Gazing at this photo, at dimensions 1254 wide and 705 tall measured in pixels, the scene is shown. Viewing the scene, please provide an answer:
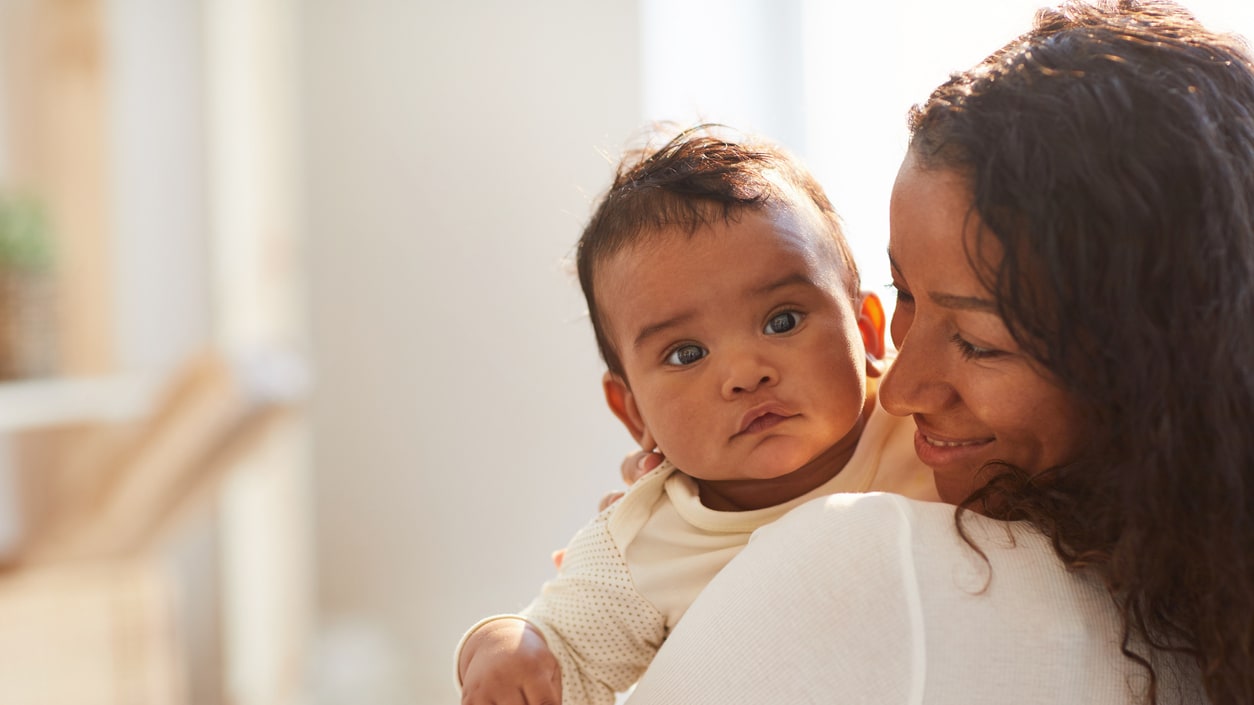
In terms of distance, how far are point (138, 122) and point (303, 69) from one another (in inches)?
18.8

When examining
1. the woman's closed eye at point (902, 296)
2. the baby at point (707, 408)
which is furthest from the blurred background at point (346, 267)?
the woman's closed eye at point (902, 296)

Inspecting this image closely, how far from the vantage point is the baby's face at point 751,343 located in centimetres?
96

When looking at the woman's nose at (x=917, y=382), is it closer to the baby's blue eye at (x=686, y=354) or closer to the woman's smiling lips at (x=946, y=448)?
the woman's smiling lips at (x=946, y=448)

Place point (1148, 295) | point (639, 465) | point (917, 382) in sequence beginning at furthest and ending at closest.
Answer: point (639, 465)
point (917, 382)
point (1148, 295)

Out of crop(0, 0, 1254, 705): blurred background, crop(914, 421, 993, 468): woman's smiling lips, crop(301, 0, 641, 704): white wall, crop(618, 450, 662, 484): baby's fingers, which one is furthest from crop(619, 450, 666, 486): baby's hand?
crop(301, 0, 641, 704): white wall

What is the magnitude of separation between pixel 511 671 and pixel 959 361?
38 centimetres

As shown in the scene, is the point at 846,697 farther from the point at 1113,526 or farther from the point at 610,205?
the point at 610,205

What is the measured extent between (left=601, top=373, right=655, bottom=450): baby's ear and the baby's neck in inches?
4.3

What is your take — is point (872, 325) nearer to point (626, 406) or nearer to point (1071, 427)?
point (626, 406)

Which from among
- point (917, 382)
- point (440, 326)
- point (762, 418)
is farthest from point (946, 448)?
point (440, 326)

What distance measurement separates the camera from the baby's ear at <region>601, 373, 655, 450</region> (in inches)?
43.7

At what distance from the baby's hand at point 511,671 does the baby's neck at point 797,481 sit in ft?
0.64

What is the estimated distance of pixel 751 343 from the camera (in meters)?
0.97

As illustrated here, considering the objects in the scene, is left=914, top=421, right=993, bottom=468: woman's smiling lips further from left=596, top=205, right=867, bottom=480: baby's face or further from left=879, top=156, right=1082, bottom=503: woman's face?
left=596, top=205, right=867, bottom=480: baby's face
